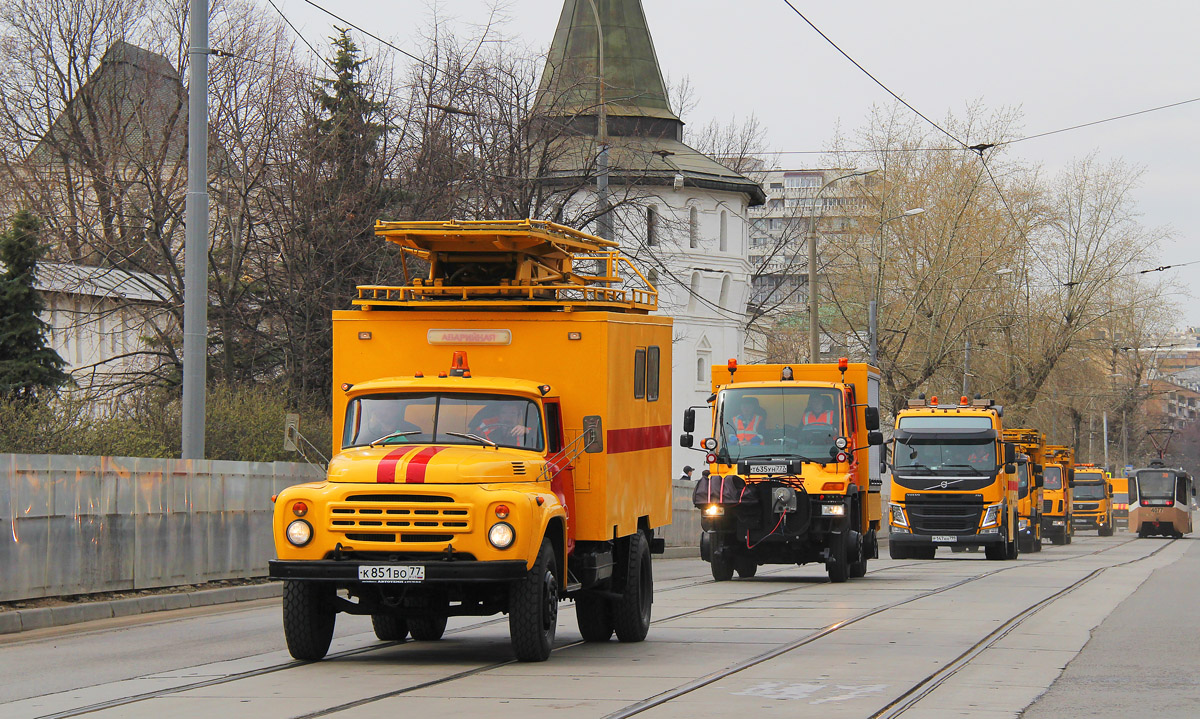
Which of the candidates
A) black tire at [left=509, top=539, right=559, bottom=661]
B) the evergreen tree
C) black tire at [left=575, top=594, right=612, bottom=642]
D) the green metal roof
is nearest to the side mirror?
black tire at [left=509, top=539, right=559, bottom=661]

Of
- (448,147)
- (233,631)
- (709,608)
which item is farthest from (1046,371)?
(233,631)

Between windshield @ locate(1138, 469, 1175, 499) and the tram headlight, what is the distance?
2655 inches

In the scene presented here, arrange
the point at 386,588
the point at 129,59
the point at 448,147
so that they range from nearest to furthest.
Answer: the point at 386,588
the point at 448,147
the point at 129,59

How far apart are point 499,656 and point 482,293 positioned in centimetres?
308

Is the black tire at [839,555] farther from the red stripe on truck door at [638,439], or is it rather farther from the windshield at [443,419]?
the windshield at [443,419]

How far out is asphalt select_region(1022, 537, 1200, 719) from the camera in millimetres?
10117

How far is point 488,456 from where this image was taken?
11.8 m

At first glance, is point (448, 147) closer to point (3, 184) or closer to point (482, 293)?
point (3, 184)

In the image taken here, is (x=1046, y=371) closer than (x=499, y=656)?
No

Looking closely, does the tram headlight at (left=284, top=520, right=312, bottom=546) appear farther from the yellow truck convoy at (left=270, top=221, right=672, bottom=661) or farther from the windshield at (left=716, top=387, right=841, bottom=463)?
the windshield at (left=716, top=387, right=841, bottom=463)

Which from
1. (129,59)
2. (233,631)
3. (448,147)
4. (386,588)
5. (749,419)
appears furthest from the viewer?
(129,59)

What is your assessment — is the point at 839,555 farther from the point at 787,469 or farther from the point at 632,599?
the point at 632,599

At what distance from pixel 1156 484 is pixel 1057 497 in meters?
22.2

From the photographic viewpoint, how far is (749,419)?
24078mm
